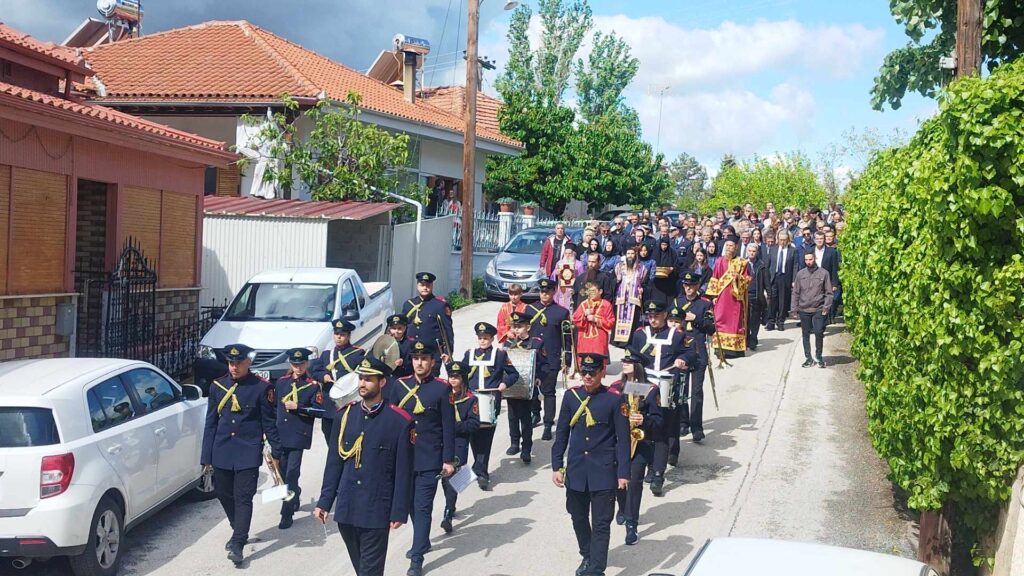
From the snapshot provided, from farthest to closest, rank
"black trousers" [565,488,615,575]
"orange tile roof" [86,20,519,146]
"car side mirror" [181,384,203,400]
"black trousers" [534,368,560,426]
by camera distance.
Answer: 1. "orange tile roof" [86,20,519,146]
2. "black trousers" [534,368,560,426]
3. "car side mirror" [181,384,203,400]
4. "black trousers" [565,488,615,575]

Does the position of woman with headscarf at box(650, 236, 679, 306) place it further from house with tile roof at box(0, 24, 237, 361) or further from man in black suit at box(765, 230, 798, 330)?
house with tile roof at box(0, 24, 237, 361)

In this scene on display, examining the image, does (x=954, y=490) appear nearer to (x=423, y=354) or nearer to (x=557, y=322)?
(x=423, y=354)

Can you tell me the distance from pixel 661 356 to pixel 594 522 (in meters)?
3.27

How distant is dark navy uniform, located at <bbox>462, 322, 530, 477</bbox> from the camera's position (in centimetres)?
1069

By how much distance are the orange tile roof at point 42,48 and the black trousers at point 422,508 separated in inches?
415

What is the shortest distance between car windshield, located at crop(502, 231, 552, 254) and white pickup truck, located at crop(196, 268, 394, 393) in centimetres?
821

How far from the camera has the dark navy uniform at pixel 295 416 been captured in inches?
374

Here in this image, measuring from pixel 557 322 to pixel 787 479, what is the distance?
10.7ft

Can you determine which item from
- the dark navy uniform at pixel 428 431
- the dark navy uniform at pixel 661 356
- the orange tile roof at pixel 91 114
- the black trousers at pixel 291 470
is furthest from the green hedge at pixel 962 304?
the orange tile roof at pixel 91 114

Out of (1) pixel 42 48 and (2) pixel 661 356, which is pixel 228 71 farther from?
(2) pixel 661 356

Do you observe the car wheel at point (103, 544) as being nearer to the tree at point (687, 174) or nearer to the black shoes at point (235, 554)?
the black shoes at point (235, 554)

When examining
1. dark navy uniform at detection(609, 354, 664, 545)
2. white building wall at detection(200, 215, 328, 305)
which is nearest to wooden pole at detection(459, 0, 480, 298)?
white building wall at detection(200, 215, 328, 305)

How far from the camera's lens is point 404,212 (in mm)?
24500

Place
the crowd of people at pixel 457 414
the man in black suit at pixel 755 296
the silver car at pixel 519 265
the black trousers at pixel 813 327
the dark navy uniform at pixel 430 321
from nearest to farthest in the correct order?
the crowd of people at pixel 457 414 < the dark navy uniform at pixel 430 321 < the black trousers at pixel 813 327 < the man in black suit at pixel 755 296 < the silver car at pixel 519 265
